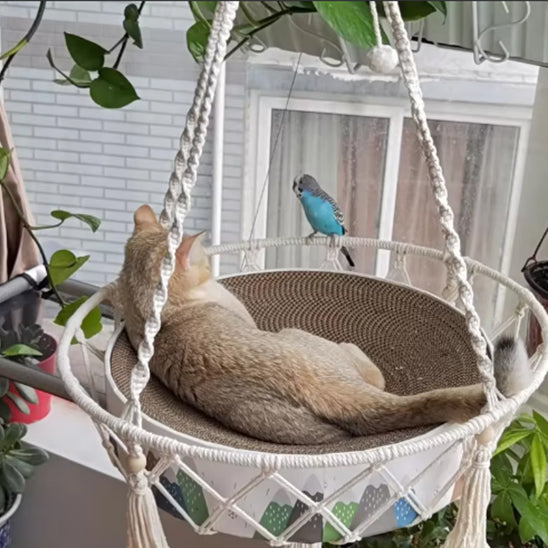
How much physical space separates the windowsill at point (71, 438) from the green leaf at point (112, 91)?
2.46ft

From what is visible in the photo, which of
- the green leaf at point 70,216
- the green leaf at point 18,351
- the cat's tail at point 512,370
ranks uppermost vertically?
the green leaf at point 70,216

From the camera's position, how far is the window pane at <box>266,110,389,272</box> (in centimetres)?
155

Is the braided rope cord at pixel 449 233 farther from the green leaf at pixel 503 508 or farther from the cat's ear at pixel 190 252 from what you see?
the green leaf at pixel 503 508

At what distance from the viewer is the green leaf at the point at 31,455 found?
1.28m

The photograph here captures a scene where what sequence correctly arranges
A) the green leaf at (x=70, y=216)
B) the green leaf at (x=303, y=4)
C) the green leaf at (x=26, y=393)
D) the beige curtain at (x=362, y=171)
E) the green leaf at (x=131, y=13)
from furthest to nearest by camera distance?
the beige curtain at (x=362, y=171) < the green leaf at (x=26, y=393) < the green leaf at (x=70, y=216) < the green leaf at (x=131, y=13) < the green leaf at (x=303, y=4)

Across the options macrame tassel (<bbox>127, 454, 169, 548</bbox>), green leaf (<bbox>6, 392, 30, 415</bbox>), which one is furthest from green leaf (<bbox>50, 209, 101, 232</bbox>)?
macrame tassel (<bbox>127, 454, 169, 548</bbox>)

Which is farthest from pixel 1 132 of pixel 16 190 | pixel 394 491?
pixel 394 491

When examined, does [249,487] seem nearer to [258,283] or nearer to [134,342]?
[134,342]

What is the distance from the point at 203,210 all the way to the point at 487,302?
624mm

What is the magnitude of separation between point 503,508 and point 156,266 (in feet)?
1.99

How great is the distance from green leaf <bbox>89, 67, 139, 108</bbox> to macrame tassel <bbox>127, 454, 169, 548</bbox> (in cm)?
46

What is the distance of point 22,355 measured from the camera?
4.10ft

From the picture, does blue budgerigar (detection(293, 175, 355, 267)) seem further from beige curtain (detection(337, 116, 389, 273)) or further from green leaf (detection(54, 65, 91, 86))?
beige curtain (detection(337, 116, 389, 273))

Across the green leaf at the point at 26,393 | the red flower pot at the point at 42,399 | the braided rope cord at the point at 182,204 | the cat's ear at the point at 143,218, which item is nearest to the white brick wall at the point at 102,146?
the red flower pot at the point at 42,399
